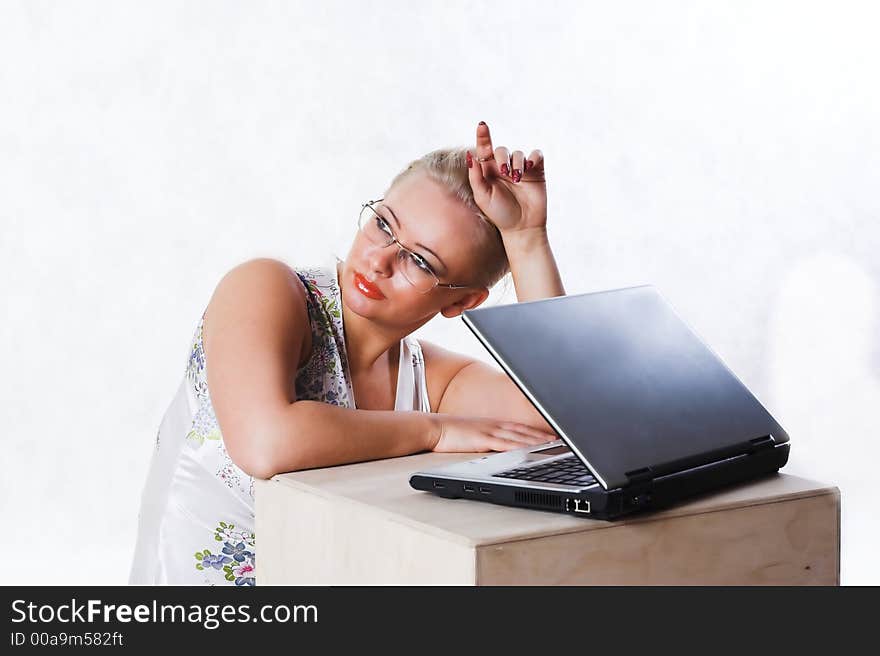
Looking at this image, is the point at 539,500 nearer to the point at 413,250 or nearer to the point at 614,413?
the point at 614,413

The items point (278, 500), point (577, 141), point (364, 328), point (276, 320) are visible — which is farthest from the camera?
point (577, 141)

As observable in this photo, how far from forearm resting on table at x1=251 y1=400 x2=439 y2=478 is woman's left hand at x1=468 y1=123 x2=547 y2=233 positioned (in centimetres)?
34

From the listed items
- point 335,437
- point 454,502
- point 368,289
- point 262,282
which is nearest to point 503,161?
point 368,289

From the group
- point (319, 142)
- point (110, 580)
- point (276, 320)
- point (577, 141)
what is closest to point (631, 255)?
point (577, 141)

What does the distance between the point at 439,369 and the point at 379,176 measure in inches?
56.8

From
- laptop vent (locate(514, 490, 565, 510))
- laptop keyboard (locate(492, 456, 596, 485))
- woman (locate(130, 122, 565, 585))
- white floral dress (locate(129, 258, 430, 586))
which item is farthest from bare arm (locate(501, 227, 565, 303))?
laptop vent (locate(514, 490, 565, 510))

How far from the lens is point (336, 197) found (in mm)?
2926

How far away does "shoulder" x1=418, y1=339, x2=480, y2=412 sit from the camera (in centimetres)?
160

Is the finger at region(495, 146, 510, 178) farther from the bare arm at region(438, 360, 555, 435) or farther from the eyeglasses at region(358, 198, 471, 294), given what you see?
the bare arm at region(438, 360, 555, 435)

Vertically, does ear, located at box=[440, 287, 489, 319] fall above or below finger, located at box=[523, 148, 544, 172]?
below

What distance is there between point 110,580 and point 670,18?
7.28 ft

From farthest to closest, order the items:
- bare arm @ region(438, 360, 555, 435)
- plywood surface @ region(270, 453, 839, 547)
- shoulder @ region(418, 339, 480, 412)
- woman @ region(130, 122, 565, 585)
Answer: shoulder @ region(418, 339, 480, 412)
bare arm @ region(438, 360, 555, 435)
woman @ region(130, 122, 565, 585)
plywood surface @ region(270, 453, 839, 547)
